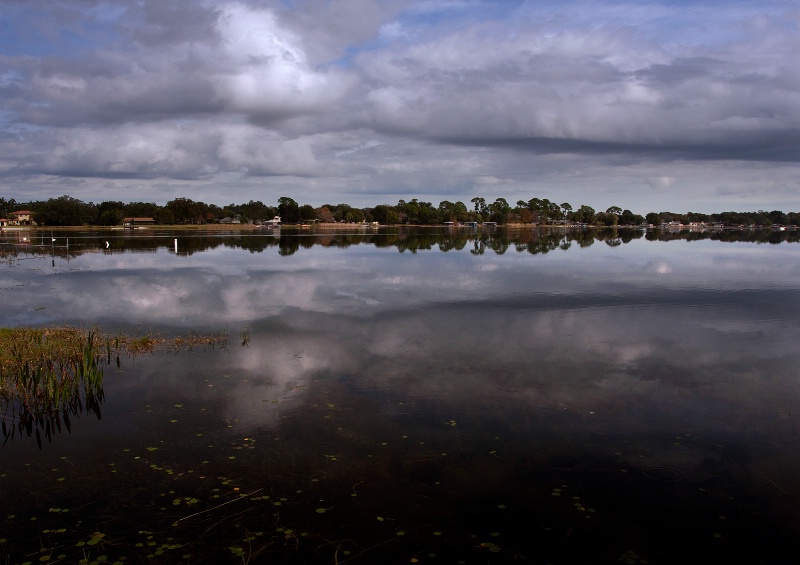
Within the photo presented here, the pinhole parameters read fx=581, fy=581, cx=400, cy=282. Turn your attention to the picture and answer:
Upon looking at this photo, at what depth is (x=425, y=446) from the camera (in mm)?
11906

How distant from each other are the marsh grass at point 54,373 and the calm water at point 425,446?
50cm

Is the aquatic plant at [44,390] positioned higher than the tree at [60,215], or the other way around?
the tree at [60,215]

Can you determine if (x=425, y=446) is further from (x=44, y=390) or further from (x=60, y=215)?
(x=60, y=215)

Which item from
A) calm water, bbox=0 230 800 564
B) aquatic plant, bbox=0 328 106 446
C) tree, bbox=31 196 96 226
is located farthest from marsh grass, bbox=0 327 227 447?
tree, bbox=31 196 96 226

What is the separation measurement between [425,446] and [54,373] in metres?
9.93

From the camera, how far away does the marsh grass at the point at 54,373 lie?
13.4 meters

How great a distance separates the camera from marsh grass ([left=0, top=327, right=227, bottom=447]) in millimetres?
13391

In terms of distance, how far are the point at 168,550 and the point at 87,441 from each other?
16.3 ft

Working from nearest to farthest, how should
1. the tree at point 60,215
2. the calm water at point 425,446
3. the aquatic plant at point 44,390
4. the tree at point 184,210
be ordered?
1. the calm water at point 425,446
2. the aquatic plant at point 44,390
3. the tree at point 60,215
4. the tree at point 184,210

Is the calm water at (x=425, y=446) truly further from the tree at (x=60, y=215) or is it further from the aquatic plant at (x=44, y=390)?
the tree at (x=60, y=215)

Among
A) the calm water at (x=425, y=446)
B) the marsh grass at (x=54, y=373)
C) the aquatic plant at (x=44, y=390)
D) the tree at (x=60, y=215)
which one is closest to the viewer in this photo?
the calm water at (x=425, y=446)

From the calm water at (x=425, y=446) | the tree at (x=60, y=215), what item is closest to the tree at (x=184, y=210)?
the tree at (x=60, y=215)

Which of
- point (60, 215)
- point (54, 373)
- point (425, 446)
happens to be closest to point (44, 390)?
point (54, 373)

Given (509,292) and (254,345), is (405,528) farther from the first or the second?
(509,292)
